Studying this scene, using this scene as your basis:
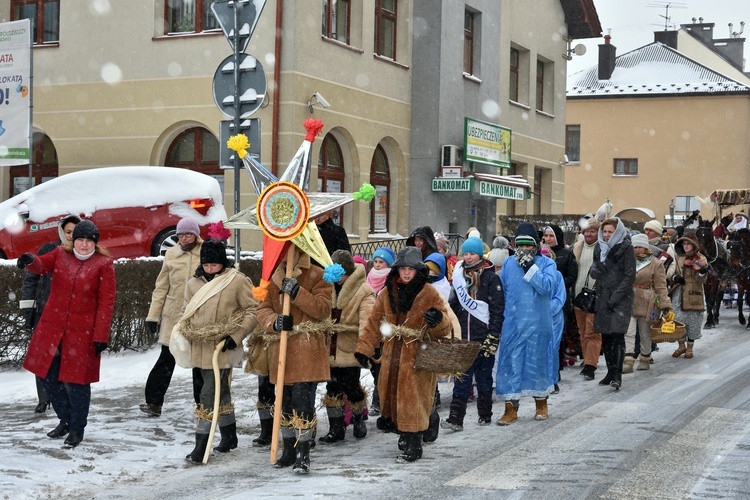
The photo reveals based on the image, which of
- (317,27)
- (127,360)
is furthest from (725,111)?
(127,360)

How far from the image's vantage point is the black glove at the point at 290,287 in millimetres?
7543

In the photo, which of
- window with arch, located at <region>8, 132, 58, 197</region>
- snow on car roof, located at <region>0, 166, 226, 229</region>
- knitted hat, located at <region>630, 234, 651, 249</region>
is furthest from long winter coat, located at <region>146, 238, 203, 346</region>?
window with arch, located at <region>8, 132, 58, 197</region>

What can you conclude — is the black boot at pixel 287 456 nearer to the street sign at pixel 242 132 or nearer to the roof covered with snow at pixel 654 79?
the street sign at pixel 242 132

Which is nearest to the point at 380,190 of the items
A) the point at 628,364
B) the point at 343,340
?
the point at 628,364

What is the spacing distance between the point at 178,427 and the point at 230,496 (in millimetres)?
2549

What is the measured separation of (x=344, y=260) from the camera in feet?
28.5

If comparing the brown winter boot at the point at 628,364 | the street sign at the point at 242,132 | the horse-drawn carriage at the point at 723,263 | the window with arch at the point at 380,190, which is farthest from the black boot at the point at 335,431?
the window with arch at the point at 380,190

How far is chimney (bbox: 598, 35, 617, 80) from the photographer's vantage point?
5072 centimetres

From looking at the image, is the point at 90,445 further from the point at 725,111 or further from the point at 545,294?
the point at 725,111

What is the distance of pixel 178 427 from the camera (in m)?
9.16

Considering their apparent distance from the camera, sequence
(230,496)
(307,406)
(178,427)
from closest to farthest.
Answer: (230,496) → (307,406) → (178,427)

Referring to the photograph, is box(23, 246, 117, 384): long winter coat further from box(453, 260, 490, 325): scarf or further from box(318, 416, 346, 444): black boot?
box(453, 260, 490, 325): scarf

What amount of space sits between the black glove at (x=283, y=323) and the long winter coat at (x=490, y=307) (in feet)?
7.70

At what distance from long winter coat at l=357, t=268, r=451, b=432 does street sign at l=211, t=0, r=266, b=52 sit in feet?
13.0
